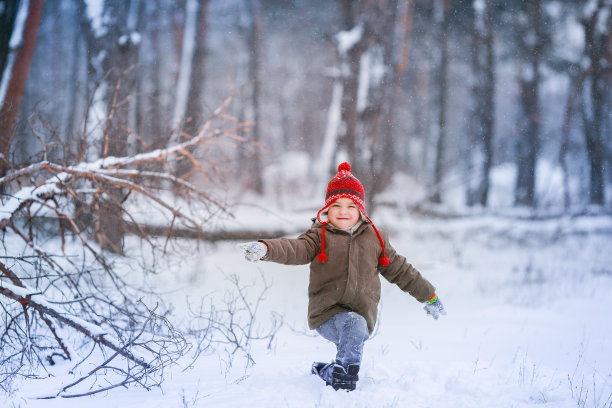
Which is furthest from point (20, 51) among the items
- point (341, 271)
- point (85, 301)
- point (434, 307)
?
point (434, 307)

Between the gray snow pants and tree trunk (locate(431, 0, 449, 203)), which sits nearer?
the gray snow pants

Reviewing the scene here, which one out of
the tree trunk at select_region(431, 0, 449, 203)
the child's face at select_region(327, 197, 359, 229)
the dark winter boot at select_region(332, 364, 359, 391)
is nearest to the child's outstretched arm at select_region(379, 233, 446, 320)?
the child's face at select_region(327, 197, 359, 229)

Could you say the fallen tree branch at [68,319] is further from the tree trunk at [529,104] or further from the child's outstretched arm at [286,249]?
the tree trunk at [529,104]

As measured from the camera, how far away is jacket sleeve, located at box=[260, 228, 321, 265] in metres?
2.29

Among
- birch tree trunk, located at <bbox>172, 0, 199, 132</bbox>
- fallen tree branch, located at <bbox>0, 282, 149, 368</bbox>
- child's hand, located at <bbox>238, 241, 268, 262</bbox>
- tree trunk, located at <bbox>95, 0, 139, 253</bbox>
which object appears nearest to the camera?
child's hand, located at <bbox>238, 241, 268, 262</bbox>

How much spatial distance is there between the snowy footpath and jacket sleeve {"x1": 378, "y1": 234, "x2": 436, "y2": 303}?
0.54m

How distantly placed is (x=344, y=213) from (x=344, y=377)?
3.01ft

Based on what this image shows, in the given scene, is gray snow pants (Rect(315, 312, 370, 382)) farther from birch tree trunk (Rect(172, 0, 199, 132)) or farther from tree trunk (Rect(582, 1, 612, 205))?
tree trunk (Rect(582, 1, 612, 205))

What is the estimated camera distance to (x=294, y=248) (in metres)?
2.42

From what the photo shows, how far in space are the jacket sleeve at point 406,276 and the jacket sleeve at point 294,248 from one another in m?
0.45

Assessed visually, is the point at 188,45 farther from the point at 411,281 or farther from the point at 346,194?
the point at 411,281

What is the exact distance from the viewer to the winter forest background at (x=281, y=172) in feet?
10.6

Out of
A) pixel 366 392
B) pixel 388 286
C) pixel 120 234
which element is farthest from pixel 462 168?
pixel 366 392

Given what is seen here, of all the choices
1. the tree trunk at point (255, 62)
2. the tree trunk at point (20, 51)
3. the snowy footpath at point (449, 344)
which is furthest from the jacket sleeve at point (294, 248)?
the tree trunk at point (255, 62)
